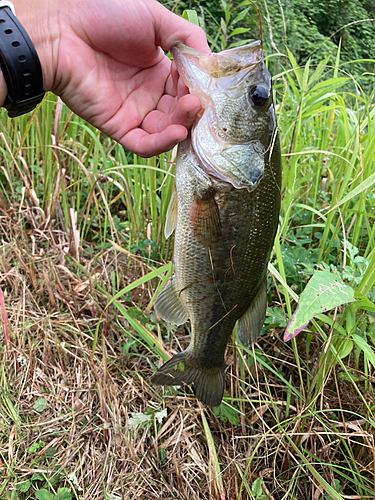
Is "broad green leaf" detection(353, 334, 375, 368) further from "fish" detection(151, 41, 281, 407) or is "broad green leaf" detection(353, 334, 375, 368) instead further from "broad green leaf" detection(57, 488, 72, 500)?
"broad green leaf" detection(57, 488, 72, 500)

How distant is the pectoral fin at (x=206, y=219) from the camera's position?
139 centimetres

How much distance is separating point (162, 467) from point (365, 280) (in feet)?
4.20

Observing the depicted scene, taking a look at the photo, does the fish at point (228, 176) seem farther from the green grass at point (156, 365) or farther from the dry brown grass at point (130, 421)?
the dry brown grass at point (130, 421)

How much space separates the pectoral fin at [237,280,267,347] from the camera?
4.98 feet

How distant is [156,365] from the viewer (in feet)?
6.77

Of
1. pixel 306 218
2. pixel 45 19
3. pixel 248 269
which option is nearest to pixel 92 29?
pixel 45 19

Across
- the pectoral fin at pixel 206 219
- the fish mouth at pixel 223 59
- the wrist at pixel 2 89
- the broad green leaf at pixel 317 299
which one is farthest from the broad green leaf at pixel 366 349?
the wrist at pixel 2 89

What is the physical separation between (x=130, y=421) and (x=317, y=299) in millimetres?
1117

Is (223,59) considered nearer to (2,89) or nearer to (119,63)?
(119,63)

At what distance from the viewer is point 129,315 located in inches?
78.8

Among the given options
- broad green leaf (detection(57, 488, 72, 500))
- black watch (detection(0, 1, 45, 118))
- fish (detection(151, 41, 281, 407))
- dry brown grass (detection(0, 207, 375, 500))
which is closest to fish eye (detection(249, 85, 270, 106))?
fish (detection(151, 41, 281, 407))

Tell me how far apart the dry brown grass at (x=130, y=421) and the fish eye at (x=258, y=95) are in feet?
3.77

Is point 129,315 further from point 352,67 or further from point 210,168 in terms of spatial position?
point 352,67

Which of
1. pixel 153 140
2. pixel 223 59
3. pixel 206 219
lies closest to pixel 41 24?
pixel 153 140
